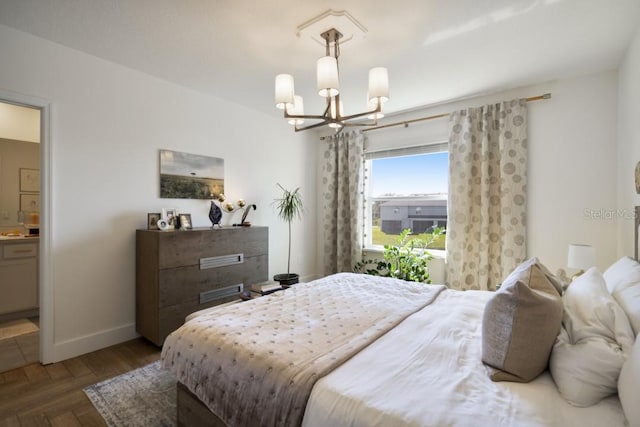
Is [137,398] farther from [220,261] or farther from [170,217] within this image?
[170,217]

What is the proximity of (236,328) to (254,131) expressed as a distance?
2964 mm

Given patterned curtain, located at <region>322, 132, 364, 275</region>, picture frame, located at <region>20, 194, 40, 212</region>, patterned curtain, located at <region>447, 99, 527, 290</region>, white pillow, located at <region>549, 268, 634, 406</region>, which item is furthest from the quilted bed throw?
picture frame, located at <region>20, 194, 40, 212</region>

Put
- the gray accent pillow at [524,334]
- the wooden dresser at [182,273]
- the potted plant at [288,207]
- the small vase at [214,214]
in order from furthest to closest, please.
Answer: the potted plant at [288,207], the small vase at [214,214], the wooden dresser at [182,273], the gray accent pillow at [524,334]

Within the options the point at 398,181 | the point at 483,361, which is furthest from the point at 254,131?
the point at 483,361

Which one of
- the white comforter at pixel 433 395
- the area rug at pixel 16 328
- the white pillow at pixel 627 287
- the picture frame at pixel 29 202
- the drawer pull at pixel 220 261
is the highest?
the picture frame at pixel 29 202

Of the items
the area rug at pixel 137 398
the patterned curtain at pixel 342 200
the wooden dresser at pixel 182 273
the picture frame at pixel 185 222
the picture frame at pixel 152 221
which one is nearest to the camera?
the area rug at pixel 137 398

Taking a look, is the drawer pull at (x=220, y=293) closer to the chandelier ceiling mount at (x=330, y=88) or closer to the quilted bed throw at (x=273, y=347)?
the quilted bed throw at (x=273, y=347)

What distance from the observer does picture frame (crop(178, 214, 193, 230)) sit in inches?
118

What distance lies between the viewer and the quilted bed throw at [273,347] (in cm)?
113

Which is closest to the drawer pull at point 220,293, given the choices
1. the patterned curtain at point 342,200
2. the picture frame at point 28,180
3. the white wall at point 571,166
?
the patterned curtain at point 342,200

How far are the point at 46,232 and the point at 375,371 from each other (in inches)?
106

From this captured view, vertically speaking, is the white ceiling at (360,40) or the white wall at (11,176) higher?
the white ceiling at (360,40)

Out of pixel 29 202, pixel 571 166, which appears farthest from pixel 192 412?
pixel 29 202

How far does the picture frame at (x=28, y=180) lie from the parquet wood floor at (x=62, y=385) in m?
2.57
